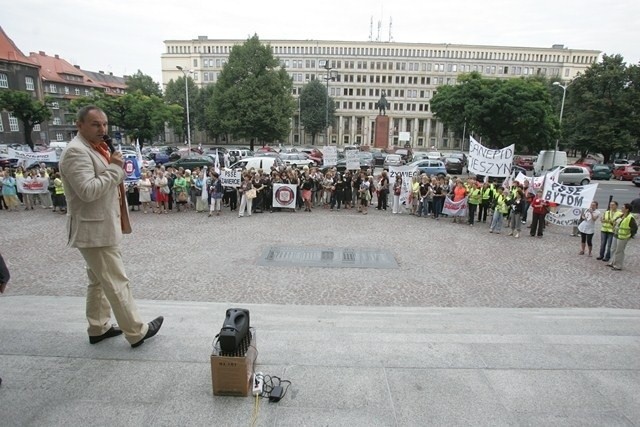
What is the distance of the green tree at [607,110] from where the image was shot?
139ft

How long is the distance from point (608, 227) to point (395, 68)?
99495 mm

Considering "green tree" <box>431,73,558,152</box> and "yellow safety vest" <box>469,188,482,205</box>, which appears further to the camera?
"green tree" <box>431,73,558,152</box>

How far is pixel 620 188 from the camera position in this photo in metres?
30.3

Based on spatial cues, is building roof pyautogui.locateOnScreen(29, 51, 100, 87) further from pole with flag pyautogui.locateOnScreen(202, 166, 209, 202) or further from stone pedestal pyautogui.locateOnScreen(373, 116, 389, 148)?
pole with flag pyautogui.locateOnScreen(202, 166, 209, 202)

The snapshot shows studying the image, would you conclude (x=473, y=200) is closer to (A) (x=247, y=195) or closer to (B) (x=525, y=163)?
(A) (x=247, y=195)

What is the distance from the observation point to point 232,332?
11.5ft

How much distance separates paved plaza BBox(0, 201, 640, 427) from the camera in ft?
11.0

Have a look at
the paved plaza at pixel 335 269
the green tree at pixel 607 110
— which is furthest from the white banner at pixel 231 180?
the green tree at pixel 607 110

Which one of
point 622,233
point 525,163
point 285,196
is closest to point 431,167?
point 285,196

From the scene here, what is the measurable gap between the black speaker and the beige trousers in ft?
3.64

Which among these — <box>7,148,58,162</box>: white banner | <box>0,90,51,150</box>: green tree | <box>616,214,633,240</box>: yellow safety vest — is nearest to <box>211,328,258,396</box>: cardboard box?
<box>616,214,633,240</box>: yellow safety vest

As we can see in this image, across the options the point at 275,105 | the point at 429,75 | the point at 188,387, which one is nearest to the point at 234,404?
the point at 188,387

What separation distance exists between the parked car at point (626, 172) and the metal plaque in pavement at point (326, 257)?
35597mm

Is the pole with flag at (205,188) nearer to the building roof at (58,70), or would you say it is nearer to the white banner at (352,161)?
the white banner at (352,161)
